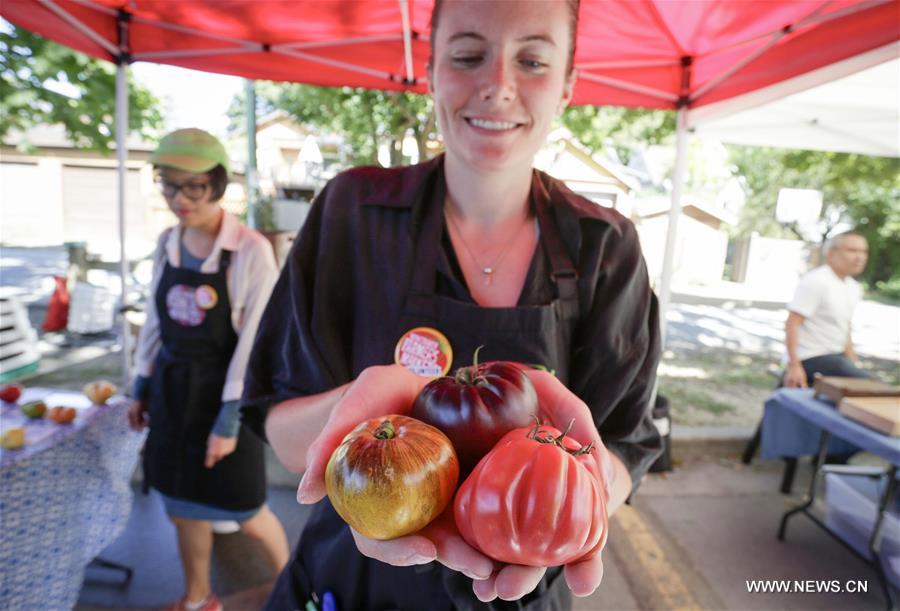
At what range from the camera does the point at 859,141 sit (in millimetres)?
6332

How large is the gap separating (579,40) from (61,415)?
3400mm

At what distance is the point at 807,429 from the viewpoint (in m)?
4.66

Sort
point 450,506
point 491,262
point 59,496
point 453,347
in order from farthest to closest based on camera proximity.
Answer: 1. point 59,496
2. point 491,262
3. point 453,347
4. point 450,506

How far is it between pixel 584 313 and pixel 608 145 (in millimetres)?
10384

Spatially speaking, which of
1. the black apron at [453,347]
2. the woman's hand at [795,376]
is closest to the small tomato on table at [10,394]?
the black apron at [453,347]

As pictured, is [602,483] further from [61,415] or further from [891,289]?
[891,289]

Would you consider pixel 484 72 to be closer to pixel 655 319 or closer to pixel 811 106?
pixel 655 319

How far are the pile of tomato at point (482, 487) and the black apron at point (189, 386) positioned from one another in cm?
207

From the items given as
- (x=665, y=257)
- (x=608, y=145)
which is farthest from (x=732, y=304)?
(x=665, y=257)

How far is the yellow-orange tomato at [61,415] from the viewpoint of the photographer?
2662 mm

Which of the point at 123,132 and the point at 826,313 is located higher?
the point at 123,132

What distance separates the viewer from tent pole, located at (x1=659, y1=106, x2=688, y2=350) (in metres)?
4.12

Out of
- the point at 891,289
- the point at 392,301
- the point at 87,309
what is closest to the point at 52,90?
the point at 87,309

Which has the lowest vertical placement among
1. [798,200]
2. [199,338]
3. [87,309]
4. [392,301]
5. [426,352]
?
[87,309]
